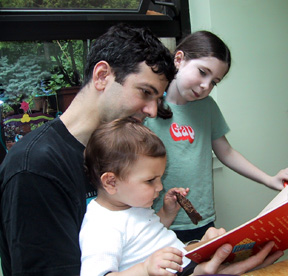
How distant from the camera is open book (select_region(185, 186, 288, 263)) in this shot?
1.91ft

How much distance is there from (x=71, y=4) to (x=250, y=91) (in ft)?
3.96

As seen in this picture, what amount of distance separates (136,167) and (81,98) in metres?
0.31

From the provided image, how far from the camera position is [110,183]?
826 mm

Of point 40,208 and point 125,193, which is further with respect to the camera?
point 125,193

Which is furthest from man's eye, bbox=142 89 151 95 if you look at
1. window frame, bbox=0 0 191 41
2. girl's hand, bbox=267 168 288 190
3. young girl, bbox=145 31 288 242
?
window frame, bbox=0 0 191 41

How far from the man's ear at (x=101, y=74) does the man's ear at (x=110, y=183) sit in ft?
0.96

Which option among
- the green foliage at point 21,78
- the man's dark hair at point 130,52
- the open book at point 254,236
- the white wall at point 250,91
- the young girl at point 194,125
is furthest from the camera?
the white wall at point 250,91

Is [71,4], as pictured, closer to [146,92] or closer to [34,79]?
[34,79]

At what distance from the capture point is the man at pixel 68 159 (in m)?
0.67

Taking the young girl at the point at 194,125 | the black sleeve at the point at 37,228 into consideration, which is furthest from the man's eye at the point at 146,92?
the black sleeve at the point at 37,228

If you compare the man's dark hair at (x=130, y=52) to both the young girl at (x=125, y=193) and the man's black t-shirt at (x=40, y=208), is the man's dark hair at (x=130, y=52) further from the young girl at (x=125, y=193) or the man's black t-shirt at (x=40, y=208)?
the man's black t-shirt at (x=40, y=208)

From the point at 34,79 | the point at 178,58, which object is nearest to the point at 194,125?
the point at 178,58

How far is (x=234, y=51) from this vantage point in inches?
68.7

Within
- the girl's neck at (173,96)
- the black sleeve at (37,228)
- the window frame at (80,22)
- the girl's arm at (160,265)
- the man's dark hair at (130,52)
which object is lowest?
the girl's arm at (160,265)
